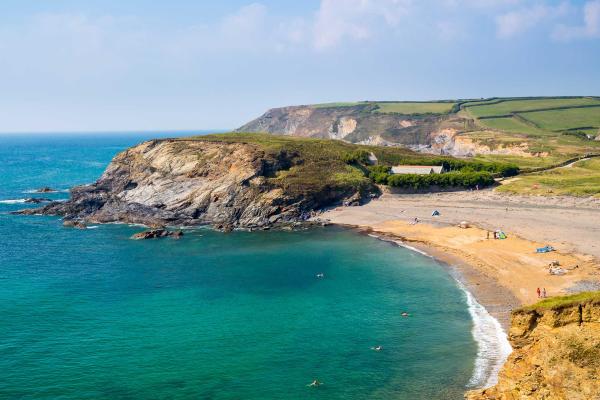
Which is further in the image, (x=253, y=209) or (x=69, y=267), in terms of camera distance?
(x=253, y=209)

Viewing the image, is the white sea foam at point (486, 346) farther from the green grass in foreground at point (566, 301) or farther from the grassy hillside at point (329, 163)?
the grassy hillside at point (329, 163)

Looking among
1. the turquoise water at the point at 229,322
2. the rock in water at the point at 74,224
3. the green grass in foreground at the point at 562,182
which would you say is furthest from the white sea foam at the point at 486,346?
the rock in water at the point at 74,224

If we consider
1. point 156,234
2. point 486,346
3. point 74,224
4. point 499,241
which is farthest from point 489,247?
point 74,224

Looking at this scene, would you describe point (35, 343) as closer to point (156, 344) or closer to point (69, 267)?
point (156, 344)

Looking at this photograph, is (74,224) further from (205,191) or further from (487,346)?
(487,346)

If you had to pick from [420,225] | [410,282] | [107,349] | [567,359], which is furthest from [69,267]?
[567,359]

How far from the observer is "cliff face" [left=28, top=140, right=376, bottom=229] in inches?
3947

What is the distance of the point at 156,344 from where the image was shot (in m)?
44.5

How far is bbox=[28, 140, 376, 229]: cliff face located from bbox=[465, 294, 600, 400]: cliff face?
70613 mm

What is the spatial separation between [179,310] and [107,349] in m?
10.2

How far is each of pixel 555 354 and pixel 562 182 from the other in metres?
94.2

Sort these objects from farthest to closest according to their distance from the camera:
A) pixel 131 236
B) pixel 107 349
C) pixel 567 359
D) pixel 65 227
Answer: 1. pixel 65 227
2. pixel 131 236
3. pixel 107 349
4. pixel 567 359

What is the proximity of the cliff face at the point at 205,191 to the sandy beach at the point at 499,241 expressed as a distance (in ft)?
25.4

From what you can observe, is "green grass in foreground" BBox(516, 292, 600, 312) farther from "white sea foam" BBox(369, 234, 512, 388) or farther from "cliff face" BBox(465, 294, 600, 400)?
"white sea foam" BBox(369, 234, 512, 388)
